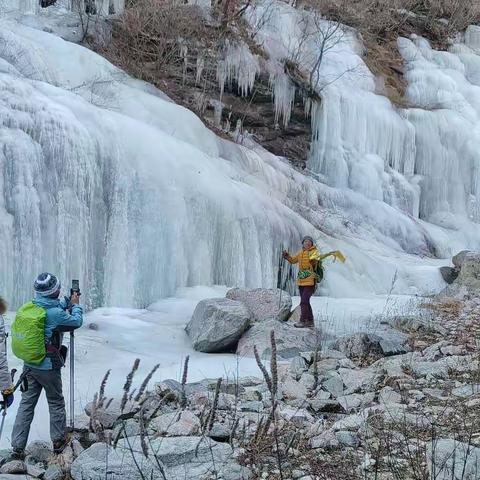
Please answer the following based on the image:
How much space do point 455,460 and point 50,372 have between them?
7.28 feet

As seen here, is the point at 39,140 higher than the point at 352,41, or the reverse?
the point at 352,41

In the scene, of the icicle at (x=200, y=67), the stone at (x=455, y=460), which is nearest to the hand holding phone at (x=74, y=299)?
the stone at (x=455, y=460)

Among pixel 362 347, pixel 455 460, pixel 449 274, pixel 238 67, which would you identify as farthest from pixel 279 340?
pixel 238 67

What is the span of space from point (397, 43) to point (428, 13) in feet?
7.42

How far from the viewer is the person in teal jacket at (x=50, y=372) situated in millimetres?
3895

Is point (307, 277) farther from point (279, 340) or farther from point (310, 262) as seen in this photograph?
point (279, 340)

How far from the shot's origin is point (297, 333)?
7211 millimetres

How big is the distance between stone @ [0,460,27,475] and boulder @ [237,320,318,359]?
10.6ft

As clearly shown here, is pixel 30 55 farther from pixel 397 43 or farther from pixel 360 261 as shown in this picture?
pixel 397 43

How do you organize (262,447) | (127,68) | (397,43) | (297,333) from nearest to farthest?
1. (262,447)
2. (297,333)
3. (127,68)
4. (397,43)

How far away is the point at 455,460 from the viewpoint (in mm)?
2818

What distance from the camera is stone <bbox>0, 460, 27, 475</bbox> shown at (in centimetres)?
356

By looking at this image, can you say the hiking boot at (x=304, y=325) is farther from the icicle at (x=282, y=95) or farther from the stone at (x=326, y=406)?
the icicle at (x=282, y=95)

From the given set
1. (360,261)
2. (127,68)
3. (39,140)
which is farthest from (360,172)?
(39,140)
